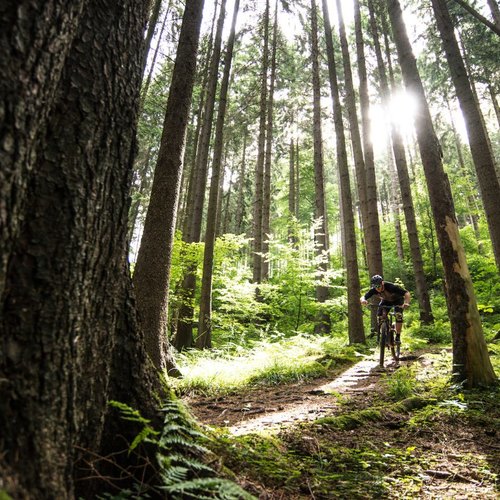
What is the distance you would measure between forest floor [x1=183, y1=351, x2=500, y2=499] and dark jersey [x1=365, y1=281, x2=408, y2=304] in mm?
2872

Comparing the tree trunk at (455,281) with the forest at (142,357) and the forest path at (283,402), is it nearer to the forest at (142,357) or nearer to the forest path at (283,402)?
the forest at (142,357)

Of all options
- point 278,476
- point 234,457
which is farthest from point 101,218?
point 278,476

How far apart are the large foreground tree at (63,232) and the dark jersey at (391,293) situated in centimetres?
706

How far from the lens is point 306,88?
1966cm

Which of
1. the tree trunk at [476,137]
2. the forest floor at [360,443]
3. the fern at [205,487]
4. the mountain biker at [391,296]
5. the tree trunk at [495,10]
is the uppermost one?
the tree trunk at [495,10]

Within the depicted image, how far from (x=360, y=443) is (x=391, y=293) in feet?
17.8

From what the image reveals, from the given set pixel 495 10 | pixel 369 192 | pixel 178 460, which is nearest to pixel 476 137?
pixel 369 192

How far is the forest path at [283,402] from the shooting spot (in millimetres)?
4082

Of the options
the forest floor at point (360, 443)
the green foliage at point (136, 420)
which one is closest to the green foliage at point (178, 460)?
the green foliage at point (136, 420)

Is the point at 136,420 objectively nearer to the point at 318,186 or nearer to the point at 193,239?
the point at 193,239

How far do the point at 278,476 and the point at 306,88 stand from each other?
20324 mm

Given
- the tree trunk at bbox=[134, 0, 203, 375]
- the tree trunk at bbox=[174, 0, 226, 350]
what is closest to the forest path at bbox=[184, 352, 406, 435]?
the tree trunk at bbox=[134, 0, 203, 375]

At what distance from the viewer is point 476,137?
7598mm

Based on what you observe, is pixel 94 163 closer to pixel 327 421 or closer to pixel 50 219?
pixel 50 219
